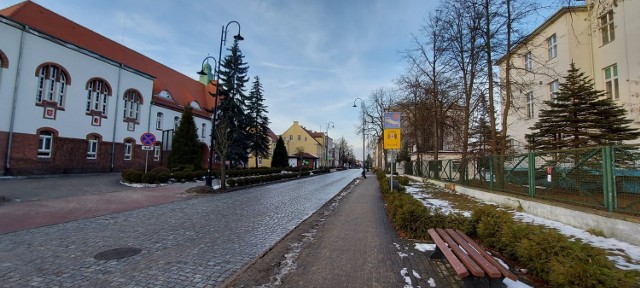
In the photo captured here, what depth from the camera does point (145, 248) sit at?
6.28 metres

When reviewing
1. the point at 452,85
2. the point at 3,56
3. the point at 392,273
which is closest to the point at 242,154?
the point at 3,56

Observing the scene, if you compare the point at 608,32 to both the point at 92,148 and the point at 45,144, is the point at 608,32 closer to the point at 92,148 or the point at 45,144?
the point at 92,148

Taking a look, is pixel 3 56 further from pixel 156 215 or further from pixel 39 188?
pixel 156 215

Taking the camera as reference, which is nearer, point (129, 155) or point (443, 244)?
point (443, 244)

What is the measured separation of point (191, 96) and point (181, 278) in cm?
4506

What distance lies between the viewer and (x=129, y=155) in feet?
104

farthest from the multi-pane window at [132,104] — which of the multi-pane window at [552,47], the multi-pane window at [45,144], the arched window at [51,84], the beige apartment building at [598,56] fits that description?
the multi-pane window at [552,47]

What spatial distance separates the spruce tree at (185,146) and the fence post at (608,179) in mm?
31276

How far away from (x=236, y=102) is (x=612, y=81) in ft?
110

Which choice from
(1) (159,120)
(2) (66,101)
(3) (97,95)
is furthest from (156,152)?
(2) (66,101)

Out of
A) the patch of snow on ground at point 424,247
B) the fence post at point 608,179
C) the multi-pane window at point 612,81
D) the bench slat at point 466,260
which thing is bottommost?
the patch of snow on ground at point 424,247

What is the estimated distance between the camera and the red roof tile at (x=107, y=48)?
2497cm

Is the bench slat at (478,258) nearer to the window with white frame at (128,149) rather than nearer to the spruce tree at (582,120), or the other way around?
the spruce tree at (582,120)

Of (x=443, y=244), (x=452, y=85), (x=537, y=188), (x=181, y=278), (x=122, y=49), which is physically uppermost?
(x=122, y=49)
